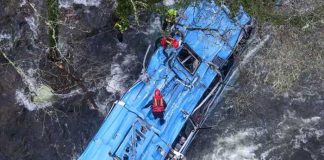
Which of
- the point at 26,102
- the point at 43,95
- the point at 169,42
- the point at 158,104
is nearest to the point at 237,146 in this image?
the point at 158,104

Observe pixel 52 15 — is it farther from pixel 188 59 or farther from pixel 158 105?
pixel 158 105

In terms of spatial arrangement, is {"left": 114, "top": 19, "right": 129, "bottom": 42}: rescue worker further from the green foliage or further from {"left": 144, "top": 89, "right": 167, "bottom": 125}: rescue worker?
{"left": 144, "top": 89, "right": 167, "bottom": 125}: rescue worker

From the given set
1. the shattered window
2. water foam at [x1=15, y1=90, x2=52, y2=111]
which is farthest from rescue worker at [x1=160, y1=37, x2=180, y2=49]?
water foam at [x1=15, y1=90, x2=52, y2=111]

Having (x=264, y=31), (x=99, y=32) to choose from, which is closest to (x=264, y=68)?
(x=264, y=31)

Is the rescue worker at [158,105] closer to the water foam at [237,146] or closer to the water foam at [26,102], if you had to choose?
the water foam at [237,146]

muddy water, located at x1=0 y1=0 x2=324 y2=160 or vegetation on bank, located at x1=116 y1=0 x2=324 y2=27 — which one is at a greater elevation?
vegetation on bank, located at x1=116 y1=0 x2=324 y2=27

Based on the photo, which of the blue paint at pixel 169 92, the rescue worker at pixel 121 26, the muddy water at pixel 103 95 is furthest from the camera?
the rescue worker at pixel 121 26

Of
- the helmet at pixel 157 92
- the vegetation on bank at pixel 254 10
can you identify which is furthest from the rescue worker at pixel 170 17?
the helmet at pixel 157 92
